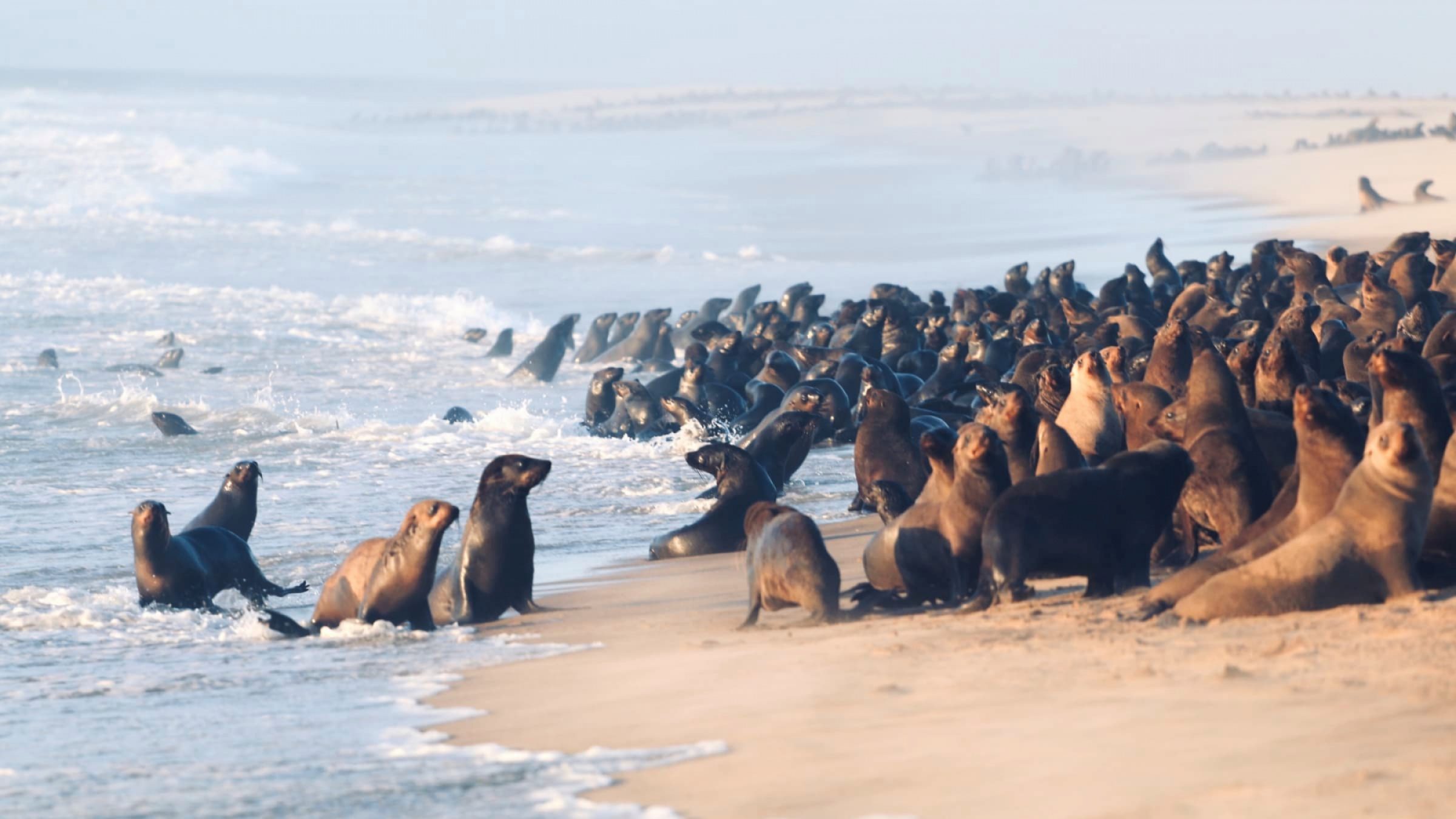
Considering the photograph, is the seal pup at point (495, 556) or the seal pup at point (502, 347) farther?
the seal pup at point (502, 347)

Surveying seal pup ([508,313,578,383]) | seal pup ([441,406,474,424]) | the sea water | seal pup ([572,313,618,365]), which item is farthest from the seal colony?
seal pup ([572,313,618,365])

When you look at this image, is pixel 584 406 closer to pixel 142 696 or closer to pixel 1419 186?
pixel 142 696

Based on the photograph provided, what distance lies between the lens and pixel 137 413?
1592cm

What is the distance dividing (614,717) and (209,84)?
13714 cm

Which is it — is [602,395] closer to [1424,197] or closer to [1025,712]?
[1025,712]

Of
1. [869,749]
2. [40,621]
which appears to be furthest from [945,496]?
[40,621]

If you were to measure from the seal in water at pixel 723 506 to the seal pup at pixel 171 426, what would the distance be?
21.6 ft

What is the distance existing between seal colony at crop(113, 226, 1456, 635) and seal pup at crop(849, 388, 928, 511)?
0.01 m

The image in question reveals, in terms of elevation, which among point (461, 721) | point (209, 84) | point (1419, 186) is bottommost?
point (461, 721)

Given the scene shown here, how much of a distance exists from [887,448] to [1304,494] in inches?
153

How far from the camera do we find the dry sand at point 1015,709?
3660mm

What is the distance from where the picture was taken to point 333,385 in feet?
60.1

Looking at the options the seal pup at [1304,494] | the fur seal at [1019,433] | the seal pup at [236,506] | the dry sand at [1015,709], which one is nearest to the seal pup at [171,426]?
the seal pup at [236,506]

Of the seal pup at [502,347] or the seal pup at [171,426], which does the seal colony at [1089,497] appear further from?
the seal pup at [502,347]
